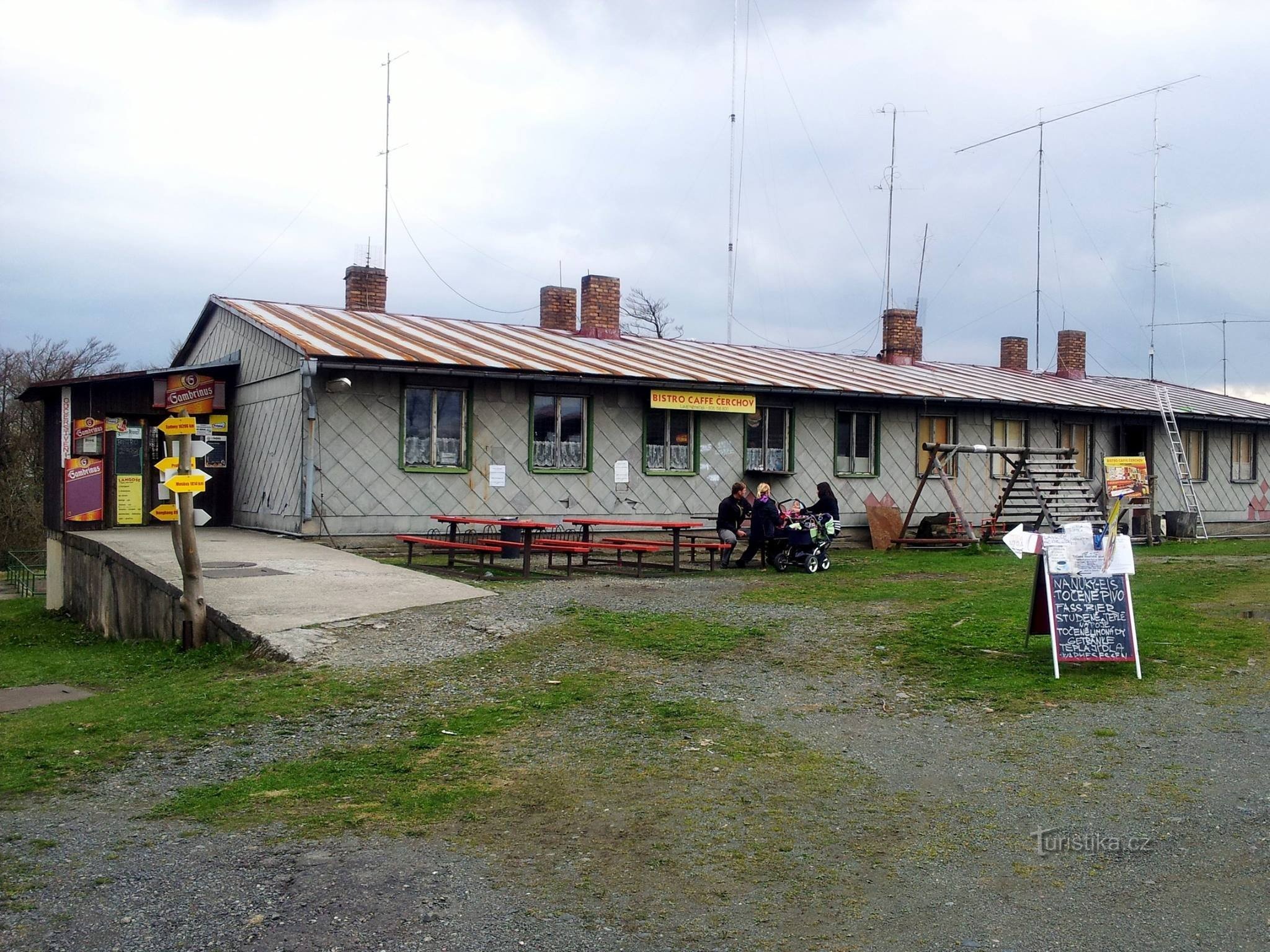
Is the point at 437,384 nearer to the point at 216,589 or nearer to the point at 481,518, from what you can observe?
the point at 481,518

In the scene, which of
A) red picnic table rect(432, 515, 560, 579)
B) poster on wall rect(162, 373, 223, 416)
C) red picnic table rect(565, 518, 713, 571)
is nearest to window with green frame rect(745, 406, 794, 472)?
red picnic table rect(565, 518, 713, 571)

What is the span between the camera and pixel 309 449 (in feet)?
53.1

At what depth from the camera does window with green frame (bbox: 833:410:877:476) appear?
21.2 meters

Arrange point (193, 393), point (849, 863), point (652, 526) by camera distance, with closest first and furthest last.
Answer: point (849, 863) → point (652, 526) → point (193, 393)

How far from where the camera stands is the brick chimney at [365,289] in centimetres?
2289

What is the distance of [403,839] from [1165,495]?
79.5ft

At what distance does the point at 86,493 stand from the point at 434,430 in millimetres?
6030

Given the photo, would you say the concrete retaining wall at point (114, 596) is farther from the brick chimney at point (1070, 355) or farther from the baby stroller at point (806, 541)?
the brick chimney at point (1070, 355)

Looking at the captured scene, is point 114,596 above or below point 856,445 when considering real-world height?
below

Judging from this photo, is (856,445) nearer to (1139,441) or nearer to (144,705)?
(1139,441)

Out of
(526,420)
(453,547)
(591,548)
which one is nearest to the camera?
(453,547)

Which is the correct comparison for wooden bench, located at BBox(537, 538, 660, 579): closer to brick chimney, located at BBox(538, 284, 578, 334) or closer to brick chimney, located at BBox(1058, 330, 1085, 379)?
brick chimney, located at BBox(538, 284, 578, 334)

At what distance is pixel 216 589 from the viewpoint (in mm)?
10906

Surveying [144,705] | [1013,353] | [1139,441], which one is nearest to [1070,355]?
[1013,353]
